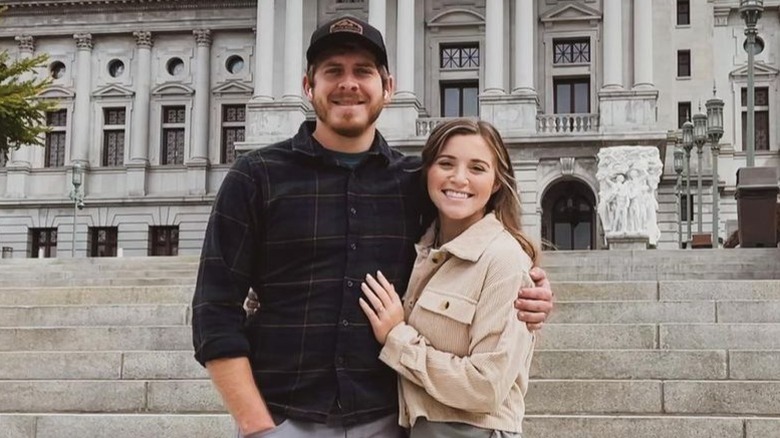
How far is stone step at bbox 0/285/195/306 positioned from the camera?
11.2 m

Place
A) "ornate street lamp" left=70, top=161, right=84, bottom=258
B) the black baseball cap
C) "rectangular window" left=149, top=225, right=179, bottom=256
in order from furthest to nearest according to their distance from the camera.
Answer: "rectangular window" left=149, top=225, right=179, bottom=256
"ornate street lamp" left=70, top=161, right=84, bottom=258
the black baseball cap

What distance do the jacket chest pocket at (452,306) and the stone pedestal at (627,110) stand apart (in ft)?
109

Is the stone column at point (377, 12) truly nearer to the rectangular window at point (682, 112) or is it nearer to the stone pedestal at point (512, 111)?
the stone pedestal at point (512, 111)

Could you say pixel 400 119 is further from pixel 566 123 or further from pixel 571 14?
pixel 571 14

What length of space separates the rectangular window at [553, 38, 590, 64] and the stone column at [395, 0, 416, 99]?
19.9ft

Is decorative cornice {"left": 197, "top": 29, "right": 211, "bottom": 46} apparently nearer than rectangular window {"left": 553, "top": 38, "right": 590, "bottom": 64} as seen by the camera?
No

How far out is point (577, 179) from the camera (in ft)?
118

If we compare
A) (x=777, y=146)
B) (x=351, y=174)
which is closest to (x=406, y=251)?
(x=351, y=174)

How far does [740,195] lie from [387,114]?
2196 cm

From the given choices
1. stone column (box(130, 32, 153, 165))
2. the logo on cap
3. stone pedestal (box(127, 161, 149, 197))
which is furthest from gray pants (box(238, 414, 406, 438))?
stone column (box(130, 32, 153, 165))

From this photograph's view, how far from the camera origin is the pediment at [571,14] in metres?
39.0

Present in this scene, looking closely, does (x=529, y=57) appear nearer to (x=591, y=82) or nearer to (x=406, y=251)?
(x=591, y=82)

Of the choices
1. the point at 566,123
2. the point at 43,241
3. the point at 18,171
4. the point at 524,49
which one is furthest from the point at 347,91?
the point at 18,171

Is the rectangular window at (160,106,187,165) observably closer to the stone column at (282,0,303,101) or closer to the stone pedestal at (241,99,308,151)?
the stone pedestal at (241,99,308,151)
